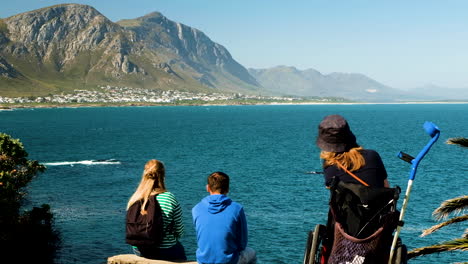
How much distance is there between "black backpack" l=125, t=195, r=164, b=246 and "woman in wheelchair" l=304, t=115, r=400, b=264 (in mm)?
3438

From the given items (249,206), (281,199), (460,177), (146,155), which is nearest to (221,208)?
(249,206)

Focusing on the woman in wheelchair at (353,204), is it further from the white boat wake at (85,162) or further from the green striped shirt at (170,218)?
the white boat wake at (85,162)

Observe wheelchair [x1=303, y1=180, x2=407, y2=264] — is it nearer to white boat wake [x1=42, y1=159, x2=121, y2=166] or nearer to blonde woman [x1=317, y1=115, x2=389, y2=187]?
blonde woman [x1=317, y1=115, x2=389, y2=187]

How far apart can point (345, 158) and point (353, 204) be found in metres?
0.65

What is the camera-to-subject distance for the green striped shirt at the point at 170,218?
29.7 feet

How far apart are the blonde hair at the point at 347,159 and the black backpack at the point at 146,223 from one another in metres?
3.62

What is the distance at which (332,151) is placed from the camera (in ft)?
21.2

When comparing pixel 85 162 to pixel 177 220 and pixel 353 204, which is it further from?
pixel 353 204

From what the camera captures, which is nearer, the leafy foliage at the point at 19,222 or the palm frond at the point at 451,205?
the palm frond at the point at 451,205

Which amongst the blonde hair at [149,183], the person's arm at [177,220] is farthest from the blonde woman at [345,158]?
the person's arm at [177,220]

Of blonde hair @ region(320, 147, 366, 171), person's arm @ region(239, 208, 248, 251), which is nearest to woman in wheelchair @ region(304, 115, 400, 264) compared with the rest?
blonde hair @ region(320, 147, 366, 171)

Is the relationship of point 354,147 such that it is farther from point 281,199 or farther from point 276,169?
point 276,169

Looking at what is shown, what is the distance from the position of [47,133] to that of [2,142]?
373 ft

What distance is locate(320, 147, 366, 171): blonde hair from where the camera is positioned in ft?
20.7
